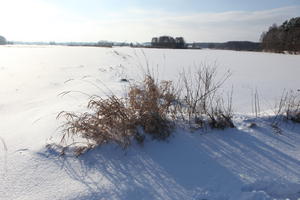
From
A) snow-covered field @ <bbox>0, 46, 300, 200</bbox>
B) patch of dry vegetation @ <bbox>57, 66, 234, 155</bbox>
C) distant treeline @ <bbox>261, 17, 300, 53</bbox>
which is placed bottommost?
snow-covered field @ <bbox>0, 46, 300, 200</bbox>

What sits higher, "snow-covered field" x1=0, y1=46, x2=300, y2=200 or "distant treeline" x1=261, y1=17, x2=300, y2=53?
"distant treeline" x1=261, y1=17, x2=300, y2=53

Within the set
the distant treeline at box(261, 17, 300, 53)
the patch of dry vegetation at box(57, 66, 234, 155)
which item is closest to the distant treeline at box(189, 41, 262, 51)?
the distant treeline at box(261, 17, 300, 53)

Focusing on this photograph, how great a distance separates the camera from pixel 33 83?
623 centimetres

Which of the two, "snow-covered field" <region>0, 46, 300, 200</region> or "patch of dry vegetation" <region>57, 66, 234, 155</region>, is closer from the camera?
Result: "snow-covered field" <region>0, 46, 300, 200</region>

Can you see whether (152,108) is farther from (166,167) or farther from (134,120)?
(166,167)

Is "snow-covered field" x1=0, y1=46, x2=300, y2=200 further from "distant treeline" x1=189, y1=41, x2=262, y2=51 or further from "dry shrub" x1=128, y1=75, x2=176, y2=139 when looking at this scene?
"distant treeline" x1=189, y1=41, x2=262, y2=51

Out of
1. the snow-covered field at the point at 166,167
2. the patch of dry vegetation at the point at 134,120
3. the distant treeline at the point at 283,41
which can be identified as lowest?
the snow-covered field at the point at 166,167

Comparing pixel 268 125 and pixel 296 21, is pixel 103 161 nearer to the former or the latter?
pixel 268 125

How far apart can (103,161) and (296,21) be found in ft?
146

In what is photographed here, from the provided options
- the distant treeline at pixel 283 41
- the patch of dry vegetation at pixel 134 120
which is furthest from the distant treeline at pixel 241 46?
the patch of dry vegetation at pixel 134 120

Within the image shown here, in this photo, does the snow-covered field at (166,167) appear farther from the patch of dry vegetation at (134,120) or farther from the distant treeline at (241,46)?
the distant treeline at (241,46)

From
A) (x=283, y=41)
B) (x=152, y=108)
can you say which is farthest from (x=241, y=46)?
(x=152, y=108)

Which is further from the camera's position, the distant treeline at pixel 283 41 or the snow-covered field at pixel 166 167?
the distant treeline at pixel 283 41

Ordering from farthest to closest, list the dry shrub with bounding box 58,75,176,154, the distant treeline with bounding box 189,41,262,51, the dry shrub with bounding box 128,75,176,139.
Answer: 1. the distant treeline with bounding box 189,41,262,51
2. the dry shrub with bounding box 128,75,176,139
3. the dry shrub with bounding box 58,75,176,154
